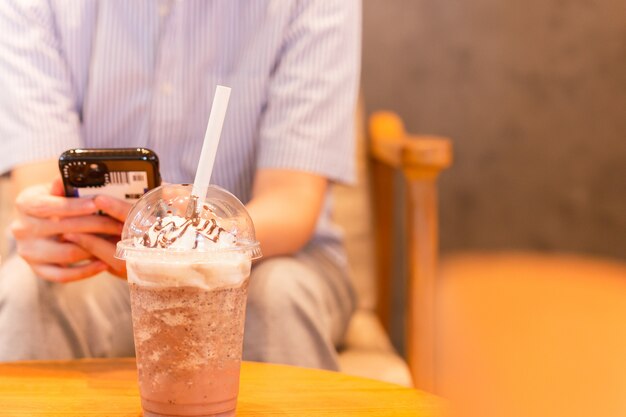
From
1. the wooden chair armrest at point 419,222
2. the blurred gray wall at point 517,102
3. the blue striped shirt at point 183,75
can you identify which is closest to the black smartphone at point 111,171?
the blue striped shirt at point 183,75

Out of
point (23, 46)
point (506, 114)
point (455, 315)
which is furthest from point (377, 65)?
point (455, 315)

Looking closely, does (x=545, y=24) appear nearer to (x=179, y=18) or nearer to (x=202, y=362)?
(x=179, y=18)

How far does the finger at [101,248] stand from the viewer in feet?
3.10

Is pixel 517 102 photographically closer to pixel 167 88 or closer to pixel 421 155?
pixel 421 155

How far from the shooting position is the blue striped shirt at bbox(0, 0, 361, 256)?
4.02 feet

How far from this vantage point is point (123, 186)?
0.88 meters

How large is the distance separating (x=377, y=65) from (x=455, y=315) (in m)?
Answer: 2.02

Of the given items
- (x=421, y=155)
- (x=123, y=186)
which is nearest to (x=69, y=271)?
(x=123, y=186)

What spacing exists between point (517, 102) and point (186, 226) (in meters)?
1.66

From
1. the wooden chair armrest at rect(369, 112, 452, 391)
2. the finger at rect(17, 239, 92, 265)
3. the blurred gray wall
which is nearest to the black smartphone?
the finger at rect(17, 239, 92, 265)

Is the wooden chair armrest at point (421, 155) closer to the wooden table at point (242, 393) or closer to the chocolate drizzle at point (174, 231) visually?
the wooden table at point (242, 393)

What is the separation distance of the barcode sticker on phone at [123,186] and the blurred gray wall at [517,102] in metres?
1.31

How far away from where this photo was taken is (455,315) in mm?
147

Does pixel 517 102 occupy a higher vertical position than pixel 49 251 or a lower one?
higher
